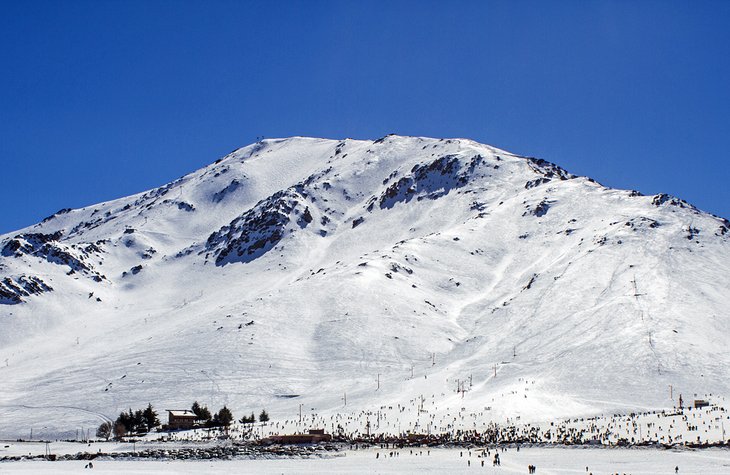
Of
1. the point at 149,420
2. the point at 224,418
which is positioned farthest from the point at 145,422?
the point at 224,418

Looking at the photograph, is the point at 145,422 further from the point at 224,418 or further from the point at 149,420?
the point at 224,418

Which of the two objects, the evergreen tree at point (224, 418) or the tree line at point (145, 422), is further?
the tree line at point (145, 422)

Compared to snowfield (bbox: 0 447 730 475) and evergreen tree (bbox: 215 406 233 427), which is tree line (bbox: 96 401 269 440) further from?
snowfield (bbox: 0 447 730 475)

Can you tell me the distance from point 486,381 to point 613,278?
198ft

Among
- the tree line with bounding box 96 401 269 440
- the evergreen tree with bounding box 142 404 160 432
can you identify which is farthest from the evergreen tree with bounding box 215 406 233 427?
the evergreen tree with bounding box 142 404 160 432

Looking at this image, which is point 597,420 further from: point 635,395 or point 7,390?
point 7,390

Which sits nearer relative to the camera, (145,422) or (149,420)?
(149,420)

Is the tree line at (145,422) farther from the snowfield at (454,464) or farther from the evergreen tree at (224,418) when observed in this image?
the snowfield at (454,464)

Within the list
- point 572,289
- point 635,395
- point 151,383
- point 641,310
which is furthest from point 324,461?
point 572,289

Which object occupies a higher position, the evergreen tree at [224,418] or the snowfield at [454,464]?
the evergreen tree at [224,418]

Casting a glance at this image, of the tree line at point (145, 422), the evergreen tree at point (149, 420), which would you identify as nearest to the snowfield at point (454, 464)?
the tree line at point (145, 422)

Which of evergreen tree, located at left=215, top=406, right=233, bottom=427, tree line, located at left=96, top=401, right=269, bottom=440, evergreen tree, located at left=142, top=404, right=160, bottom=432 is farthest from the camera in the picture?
evergreen tree, located at left=142, top=404, right=160, bottom=432

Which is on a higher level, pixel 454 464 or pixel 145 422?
pixel 145 422

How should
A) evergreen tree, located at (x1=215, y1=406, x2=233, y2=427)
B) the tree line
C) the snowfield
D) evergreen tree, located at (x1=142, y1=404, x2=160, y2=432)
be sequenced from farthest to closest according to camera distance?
evergreen tree, located at (x1=142, y1=404, x2=160, y2=432)
the tree line
evergreen tree, located at (x1=215, y1=406, x2=233, y2=427)
the snowfield
